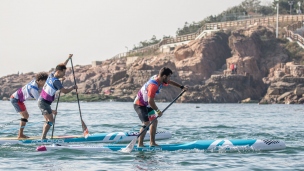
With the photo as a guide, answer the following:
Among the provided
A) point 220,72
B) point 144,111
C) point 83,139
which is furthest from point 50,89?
point 220,72

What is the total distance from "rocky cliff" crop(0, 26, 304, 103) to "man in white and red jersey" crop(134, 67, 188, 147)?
63.1m

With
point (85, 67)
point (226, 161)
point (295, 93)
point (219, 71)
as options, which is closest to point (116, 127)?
point (226, 161)

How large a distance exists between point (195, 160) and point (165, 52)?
9245cm

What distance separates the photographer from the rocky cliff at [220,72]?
84.6m

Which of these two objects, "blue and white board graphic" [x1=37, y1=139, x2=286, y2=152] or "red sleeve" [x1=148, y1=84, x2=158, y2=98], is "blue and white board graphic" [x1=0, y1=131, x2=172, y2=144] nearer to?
"blue and white board graphic" [x1=37, y1=139, x2=286, y2=152]

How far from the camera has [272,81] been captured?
3433 inches

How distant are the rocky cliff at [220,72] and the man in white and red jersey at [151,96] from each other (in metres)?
63.1

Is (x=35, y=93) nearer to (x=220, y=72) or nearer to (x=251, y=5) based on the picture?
(x=220, y=72)

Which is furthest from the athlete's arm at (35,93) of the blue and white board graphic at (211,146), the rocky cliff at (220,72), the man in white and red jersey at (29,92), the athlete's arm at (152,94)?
the rocky cliff at (220,72)

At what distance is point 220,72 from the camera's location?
318ft

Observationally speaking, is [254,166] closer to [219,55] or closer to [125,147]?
[125,147]

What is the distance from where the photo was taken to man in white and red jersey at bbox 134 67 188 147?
59.1 ft

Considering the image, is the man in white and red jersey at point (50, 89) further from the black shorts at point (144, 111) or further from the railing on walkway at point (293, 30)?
the railing on walkway at point (293, 30)

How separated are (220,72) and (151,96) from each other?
79484 millimetres
